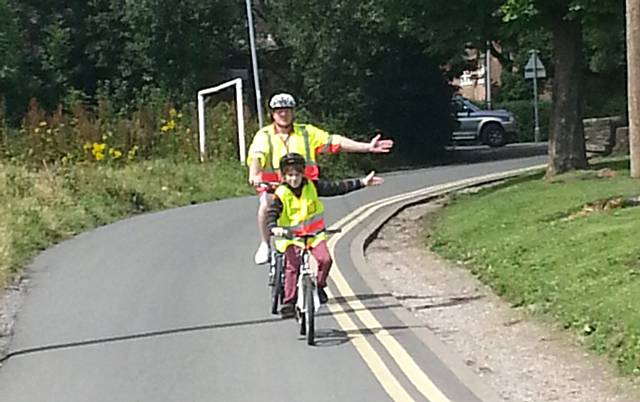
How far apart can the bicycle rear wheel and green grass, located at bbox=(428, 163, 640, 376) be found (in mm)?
2058

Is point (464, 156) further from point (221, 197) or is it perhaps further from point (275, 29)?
point (221, 197)

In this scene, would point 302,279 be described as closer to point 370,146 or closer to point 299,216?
point 299,216

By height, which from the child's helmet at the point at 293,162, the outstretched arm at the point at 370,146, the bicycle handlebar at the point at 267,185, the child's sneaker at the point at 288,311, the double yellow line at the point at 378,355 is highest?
the outstretched arm at the point at 370,146

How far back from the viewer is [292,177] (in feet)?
34.1

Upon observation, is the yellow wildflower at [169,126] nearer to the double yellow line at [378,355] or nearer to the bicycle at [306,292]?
the double yellow line at [378,355]

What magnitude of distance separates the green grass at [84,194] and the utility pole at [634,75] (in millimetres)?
7970

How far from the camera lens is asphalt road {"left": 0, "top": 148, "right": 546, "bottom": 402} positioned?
8.87m

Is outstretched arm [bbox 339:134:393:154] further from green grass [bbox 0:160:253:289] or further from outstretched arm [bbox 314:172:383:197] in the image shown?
green grass [bbox 0:160:253:289]

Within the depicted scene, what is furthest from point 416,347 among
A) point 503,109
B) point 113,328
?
point 503,109

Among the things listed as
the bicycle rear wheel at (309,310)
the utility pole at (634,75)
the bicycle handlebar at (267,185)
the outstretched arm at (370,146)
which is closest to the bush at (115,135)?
the utility pole at (634,75)

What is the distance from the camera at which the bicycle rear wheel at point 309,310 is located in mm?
10055

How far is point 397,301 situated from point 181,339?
8.25ft

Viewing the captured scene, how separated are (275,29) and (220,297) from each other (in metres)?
29.0

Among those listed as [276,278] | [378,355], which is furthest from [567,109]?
[378,355]
